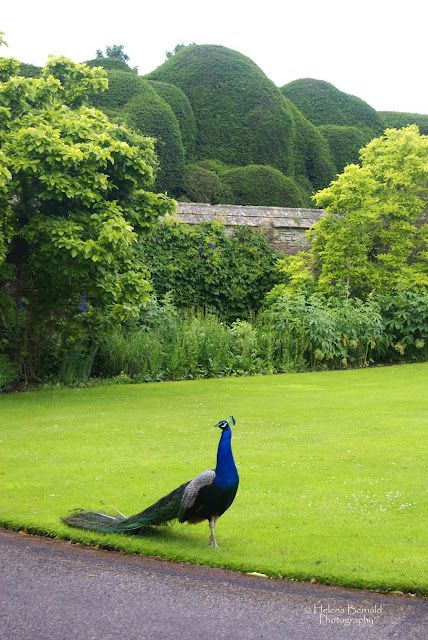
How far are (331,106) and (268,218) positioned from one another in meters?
11.6

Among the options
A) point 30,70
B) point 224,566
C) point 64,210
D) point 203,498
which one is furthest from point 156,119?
point 224,566

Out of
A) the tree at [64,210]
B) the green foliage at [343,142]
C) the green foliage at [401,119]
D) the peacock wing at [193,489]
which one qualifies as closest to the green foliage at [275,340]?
the tree at [64,210]

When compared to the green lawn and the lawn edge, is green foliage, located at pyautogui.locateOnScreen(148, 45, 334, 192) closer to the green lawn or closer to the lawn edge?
the green lawn

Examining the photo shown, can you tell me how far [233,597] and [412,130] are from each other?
1635cm

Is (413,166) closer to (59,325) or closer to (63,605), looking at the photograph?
(59,325)

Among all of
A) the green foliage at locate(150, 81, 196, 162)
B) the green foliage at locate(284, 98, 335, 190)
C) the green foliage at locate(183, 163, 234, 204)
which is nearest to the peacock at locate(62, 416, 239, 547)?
the green foliage at locate(183, 163, 234, 204)

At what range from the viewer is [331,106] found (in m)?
30.0

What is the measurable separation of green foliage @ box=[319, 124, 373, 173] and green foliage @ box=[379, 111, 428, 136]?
9.85 feet

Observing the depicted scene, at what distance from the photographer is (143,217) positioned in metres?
12.7

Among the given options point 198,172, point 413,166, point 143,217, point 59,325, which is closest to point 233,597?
point 143,217

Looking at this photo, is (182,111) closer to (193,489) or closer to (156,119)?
(156,119)

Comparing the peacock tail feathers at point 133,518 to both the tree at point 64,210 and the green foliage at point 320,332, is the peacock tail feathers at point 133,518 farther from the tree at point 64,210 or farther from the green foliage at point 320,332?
the green foliage at point 320,332

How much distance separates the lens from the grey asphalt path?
3953 mm

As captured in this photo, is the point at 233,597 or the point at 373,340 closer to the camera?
the point at 233,597
